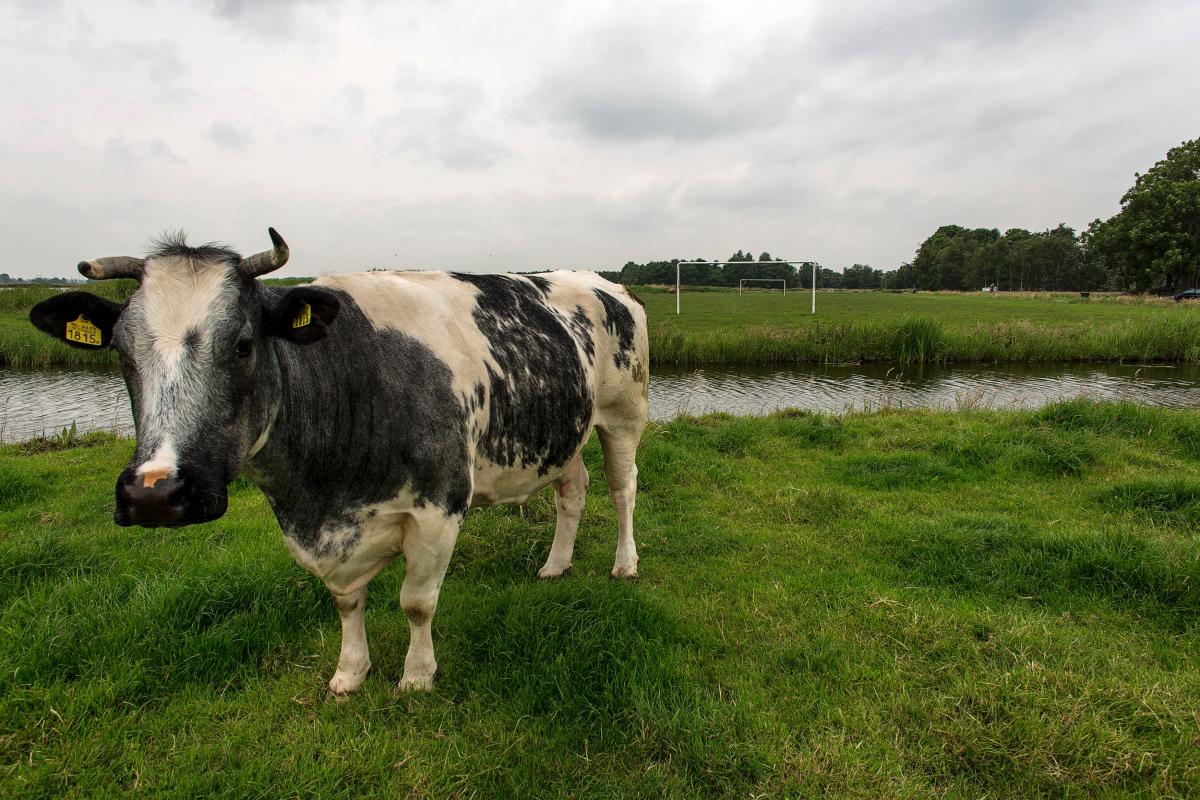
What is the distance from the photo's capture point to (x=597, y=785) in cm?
248

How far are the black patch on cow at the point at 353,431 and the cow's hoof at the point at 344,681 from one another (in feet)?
2.53

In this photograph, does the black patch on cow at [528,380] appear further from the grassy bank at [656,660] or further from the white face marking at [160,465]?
the white face marking at [160,465]

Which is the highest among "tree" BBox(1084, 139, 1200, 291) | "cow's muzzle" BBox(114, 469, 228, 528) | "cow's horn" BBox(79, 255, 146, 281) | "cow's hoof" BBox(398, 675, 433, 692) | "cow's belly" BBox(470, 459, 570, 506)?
"tree" BBox(1084, 139, 1200, 291)

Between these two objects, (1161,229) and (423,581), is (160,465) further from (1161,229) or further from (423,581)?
(1161,229)

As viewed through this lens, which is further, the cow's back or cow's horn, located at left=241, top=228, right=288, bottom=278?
the cow's back

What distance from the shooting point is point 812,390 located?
15180 millimetres

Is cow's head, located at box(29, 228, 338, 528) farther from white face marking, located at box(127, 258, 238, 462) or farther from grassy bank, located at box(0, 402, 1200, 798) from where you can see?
grassy bank, located at box(0, 402, 1200, 798)

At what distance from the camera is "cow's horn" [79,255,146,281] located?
2205 mm

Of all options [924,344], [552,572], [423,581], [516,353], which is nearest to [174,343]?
[423,581]

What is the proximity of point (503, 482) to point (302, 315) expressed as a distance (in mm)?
1468

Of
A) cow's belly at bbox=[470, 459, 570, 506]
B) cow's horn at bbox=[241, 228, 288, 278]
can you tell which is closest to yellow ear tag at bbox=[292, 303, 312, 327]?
cow's horn at bbox=[241, 228, 288, 278]

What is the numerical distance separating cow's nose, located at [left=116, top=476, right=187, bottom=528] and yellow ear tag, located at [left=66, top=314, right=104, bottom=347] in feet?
2.80

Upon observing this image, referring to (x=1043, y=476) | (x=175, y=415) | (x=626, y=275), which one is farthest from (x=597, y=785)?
(x=626, y=275)

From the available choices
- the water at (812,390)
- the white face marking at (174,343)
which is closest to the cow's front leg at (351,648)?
the white face marking at (174,343)
